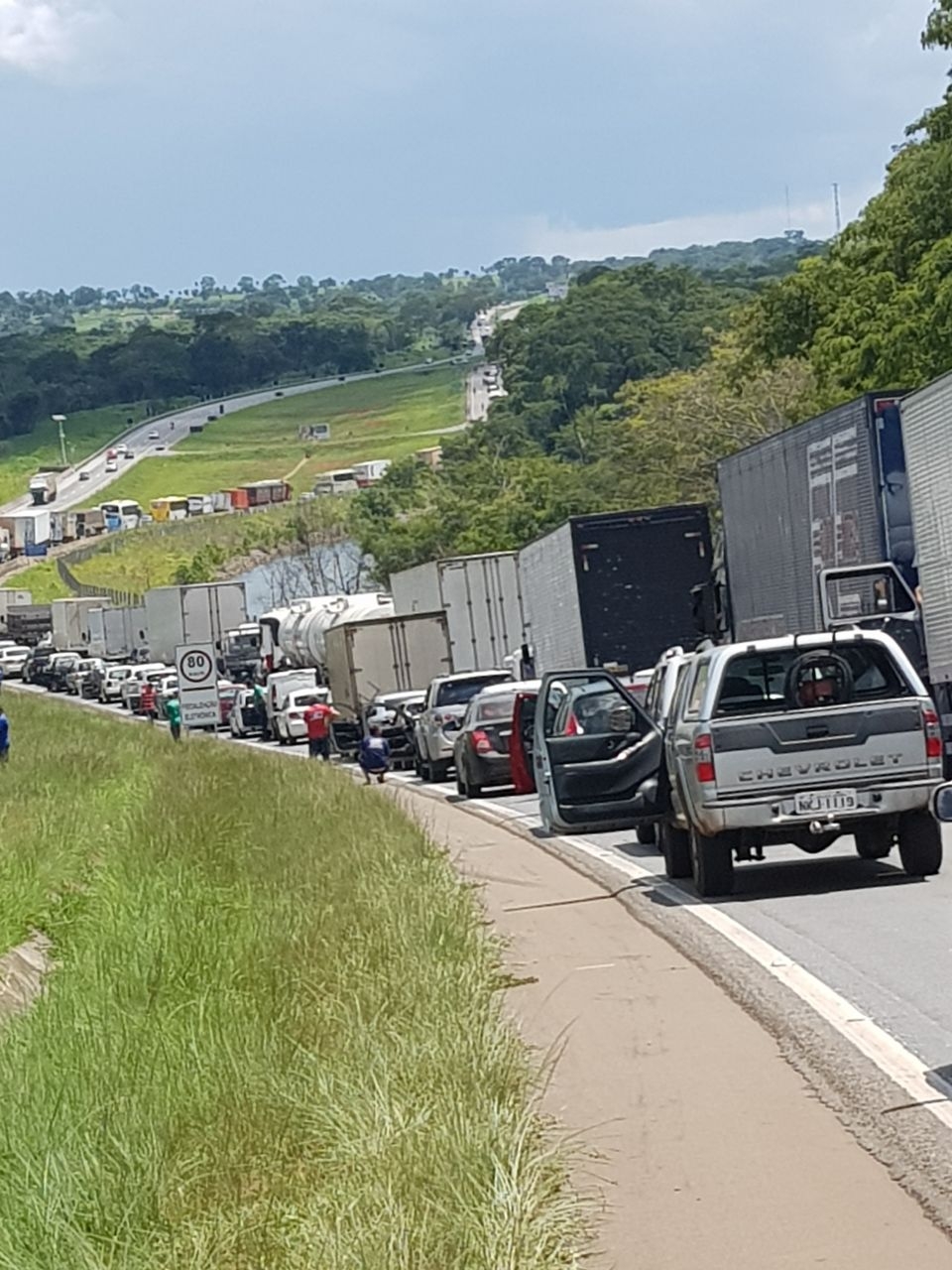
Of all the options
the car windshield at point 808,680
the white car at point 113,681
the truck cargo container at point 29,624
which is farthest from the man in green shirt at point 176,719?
the truck cargo container at point 29,624

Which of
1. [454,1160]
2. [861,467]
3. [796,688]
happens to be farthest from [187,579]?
[454,1160]

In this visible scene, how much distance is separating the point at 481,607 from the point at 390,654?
2542 millimetres

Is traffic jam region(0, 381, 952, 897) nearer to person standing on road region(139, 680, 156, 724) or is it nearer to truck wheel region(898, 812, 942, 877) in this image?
truck wheel region(898, 812, 942, 877)

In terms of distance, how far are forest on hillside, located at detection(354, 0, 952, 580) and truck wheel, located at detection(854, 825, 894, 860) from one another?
22.6m

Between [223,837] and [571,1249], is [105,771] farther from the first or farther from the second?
[571,1249]

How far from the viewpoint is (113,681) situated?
281ft

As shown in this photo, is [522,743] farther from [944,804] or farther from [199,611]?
[199,611]

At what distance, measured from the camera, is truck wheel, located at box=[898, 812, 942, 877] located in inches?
631

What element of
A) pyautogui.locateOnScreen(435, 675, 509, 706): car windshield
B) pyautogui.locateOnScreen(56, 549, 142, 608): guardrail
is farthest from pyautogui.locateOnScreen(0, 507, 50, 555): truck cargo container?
pyautogui.locateOnScreen(435, 675, 509, 706): car windshield

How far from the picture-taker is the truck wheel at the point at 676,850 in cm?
1775

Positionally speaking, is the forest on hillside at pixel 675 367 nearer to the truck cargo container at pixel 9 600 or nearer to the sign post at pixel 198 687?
the sign post at pixel 198 687

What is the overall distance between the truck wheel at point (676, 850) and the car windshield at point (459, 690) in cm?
1951

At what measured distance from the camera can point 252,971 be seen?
1157 cm

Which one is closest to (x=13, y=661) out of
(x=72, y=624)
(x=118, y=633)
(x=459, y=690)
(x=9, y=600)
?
(x=72, y=624)
